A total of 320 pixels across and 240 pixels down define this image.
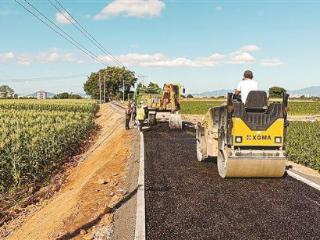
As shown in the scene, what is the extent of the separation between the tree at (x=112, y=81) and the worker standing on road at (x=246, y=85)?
127 metres

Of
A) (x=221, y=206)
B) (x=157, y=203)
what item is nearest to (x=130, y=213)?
(x=157, y=203)

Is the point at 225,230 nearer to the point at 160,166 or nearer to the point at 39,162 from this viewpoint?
the point at 160,166

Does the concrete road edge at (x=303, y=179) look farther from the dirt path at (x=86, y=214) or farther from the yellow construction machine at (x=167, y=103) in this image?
the yellow construction machine at (x=167, y=103)

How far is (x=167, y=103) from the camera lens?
24.9 metres

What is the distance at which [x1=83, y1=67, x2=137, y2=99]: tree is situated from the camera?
139375 millimetres

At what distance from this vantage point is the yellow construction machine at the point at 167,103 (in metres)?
24.0

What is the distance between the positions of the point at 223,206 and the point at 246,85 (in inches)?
135

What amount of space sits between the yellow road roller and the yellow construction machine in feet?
46.4

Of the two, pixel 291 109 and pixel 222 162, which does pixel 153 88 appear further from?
pixel 291 109

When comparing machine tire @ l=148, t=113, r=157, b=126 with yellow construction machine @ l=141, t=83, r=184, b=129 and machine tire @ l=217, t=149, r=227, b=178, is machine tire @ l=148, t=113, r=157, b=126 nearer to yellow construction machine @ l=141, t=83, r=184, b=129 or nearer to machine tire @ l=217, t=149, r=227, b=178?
yellow construction machine @ l=141, t=83, r=184, b=129

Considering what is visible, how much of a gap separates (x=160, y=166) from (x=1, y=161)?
703 cm

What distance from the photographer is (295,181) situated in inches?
391

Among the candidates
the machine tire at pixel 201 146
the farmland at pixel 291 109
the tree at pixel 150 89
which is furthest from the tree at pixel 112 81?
Answer: the machine tire at pixel 201 146

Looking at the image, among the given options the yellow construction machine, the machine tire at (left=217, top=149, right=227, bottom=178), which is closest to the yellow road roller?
the machine tire at (left=217, top=149, right=227, bottom=178)
